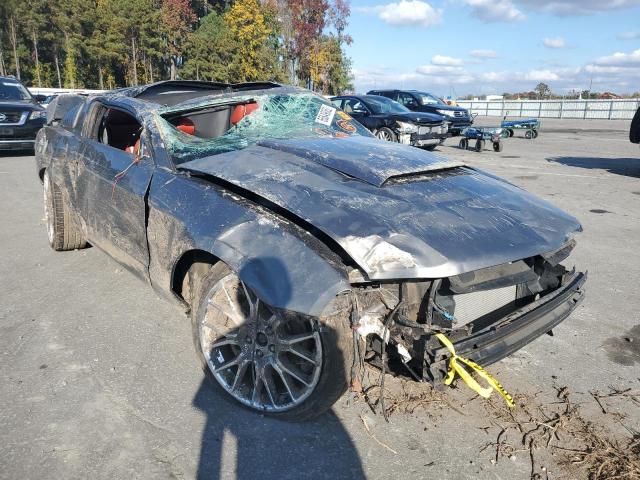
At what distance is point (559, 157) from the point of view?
12977mm

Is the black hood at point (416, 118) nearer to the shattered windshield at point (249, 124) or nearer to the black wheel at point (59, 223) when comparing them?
the shattered windshield at point (249, 124)

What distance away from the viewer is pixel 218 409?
101 inches

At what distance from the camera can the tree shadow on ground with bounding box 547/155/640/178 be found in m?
10.7

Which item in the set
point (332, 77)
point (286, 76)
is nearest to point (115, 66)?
point (286, 76)

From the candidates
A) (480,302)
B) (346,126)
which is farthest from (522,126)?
(480,302)

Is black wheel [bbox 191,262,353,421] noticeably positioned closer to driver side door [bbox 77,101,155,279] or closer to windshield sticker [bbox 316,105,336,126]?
driver side door [bbox 77,101,155,279]

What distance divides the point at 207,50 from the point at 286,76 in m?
7.49

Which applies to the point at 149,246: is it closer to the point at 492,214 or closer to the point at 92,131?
the point at 92,131

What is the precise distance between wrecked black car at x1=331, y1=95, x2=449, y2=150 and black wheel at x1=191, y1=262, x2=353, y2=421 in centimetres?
1013

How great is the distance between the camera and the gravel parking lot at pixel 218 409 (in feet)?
7.15

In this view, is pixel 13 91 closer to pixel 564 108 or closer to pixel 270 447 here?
pixel 270 447

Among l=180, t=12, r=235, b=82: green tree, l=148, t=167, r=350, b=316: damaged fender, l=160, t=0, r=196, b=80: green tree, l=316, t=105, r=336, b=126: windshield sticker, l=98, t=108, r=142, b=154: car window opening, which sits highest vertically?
l=160, t=0, r=196, b=80: green tree

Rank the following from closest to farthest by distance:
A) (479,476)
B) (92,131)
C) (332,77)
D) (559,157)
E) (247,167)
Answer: (479,476), (247,167), (92,131), (559,157), (332,77)

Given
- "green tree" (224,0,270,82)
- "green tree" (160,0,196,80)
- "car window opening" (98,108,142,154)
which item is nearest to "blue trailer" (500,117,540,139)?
"car window opening" (98,108,142,154)
